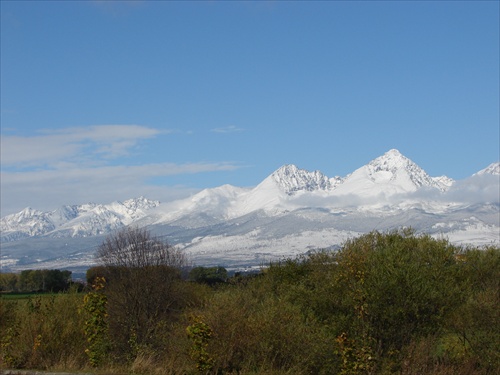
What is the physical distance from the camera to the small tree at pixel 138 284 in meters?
41.5

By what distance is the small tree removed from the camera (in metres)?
41.5

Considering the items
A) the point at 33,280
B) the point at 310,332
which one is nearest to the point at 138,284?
the point at 310,332

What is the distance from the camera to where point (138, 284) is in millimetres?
54750

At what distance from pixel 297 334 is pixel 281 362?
4.30 feet

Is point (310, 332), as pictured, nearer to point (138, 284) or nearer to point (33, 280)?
point (138, 284)

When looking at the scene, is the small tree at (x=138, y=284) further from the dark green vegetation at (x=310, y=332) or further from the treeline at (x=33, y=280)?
the treeline at (x=33, y=280)

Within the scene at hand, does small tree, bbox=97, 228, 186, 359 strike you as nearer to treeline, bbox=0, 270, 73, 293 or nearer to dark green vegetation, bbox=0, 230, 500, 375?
dark green vegetation, bbox=0, 230, 500, 375

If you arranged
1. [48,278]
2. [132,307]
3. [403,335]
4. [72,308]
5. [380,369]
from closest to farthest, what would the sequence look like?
[380,369]
[403,335]
[72,308]
[132,307]
[48,278]

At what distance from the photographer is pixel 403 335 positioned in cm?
2923

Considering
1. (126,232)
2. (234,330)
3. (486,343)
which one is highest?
(126,232)

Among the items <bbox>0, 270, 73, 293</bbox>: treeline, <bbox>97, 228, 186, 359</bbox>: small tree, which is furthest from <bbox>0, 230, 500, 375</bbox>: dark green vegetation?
<bbox>0, 270, 73, 293</bbox>: treeline

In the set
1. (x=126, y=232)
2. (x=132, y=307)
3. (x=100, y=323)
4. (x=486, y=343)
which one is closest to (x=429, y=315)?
(x=486, y=343)

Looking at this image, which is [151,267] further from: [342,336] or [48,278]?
[48,278]

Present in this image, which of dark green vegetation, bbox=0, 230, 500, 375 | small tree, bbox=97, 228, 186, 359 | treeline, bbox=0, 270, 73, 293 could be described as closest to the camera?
dark green vegetation, bbox=0, 230, 500, 375
